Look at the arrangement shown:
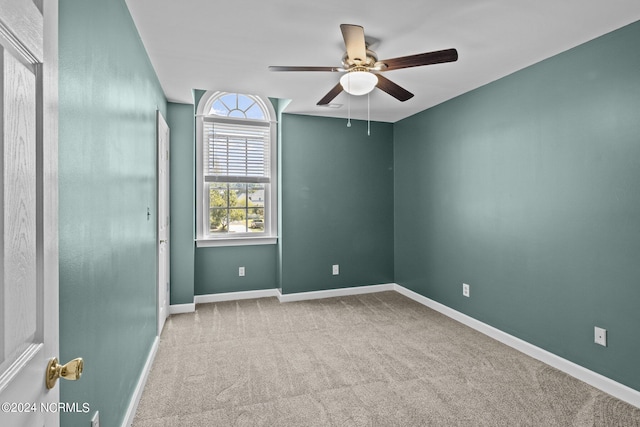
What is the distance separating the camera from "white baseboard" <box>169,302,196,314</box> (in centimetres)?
388

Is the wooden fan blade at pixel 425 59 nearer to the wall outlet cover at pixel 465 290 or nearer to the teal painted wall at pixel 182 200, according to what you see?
the wall outlet cover at pixel 465 290

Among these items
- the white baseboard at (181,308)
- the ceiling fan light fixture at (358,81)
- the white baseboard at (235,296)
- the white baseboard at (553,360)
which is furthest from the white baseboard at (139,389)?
the white baseboard at (553,360)

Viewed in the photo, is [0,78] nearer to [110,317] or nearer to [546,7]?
[110,317]

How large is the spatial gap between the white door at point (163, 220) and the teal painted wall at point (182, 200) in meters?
0.12

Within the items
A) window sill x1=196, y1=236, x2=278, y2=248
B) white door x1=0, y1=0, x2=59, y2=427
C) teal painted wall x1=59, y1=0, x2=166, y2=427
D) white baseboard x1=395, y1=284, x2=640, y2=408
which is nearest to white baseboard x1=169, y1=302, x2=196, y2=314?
window sill x1=196, y1=236, x2=278, y2=248

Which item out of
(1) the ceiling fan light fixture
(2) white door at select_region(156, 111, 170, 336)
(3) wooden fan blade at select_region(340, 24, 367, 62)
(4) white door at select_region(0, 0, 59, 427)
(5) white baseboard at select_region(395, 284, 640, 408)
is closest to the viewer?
(4) white door at select_region(0, 0, 59, 427)

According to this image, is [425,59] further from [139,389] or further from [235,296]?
[235,296]

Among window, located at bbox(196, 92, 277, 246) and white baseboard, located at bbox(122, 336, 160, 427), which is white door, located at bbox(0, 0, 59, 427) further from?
window, located at bbox(196, 92, 277, 246)

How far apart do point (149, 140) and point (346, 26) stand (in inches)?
68.5

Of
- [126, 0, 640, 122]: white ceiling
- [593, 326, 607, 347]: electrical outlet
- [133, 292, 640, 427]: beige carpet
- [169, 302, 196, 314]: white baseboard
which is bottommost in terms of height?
[133, 292, 640, 427]: beige carpet

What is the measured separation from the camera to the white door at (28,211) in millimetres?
600

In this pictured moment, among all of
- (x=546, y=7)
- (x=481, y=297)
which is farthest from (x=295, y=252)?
(x=546, y=7)

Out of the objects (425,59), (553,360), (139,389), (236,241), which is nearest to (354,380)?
(139,389)

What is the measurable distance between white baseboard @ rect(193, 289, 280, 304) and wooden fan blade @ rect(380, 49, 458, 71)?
318 centimetres
